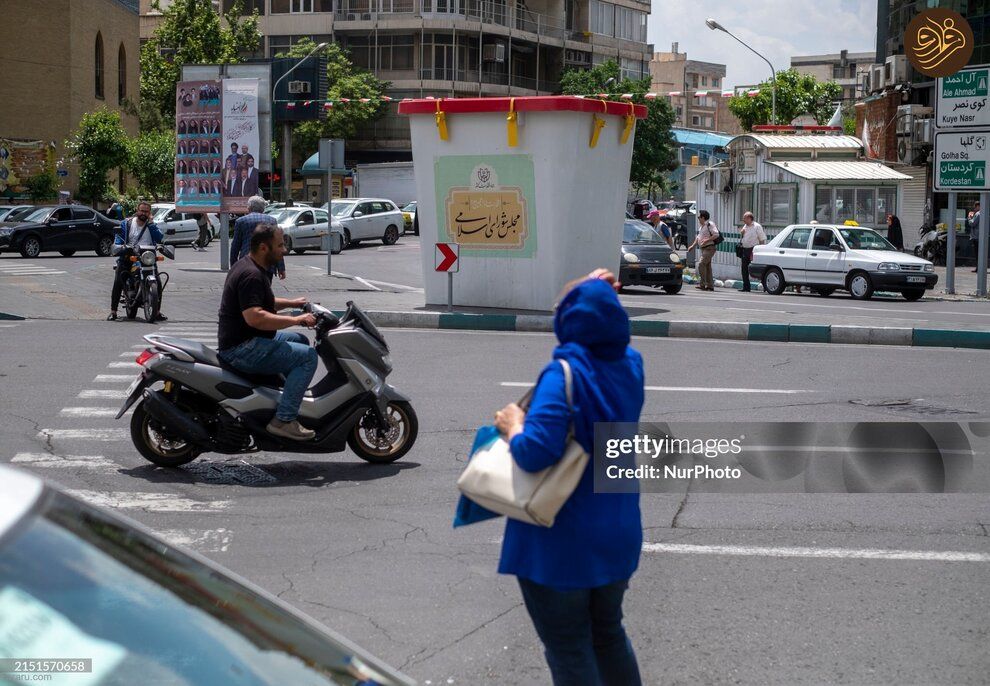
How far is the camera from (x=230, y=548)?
6.46 meters

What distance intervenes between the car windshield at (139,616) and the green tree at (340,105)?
6430 centimetres

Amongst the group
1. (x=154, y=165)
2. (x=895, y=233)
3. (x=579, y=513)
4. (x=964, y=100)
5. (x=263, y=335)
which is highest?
(x=964, y=100)

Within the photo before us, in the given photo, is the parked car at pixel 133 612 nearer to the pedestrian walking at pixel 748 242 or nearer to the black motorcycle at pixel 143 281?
the black motorcycle at pixel 143 281

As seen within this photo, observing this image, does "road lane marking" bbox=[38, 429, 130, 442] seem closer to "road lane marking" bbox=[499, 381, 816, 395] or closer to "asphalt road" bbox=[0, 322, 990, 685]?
"asphalt road" bbox=[0, 322, 990, 685]

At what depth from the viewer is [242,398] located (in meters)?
8.02

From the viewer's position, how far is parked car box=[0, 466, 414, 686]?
198cm

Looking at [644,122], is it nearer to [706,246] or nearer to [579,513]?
[706,246]

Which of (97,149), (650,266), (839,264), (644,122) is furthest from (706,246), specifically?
(644,122)

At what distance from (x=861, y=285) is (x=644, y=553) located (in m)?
19.5

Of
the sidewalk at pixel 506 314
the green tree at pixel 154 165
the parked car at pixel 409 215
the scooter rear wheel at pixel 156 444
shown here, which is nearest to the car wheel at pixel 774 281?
the sidewalk at pixel 506 314

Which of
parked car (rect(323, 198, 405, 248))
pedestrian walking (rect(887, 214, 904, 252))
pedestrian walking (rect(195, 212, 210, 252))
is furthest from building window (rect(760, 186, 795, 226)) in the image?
pedestrian walking (rect(195, 212, 210, 252))

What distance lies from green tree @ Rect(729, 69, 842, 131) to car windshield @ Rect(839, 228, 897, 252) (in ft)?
151

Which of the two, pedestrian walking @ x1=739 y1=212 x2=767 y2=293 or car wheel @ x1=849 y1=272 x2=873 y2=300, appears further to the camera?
pedestrian walking @ x1=739 y1=212 x2=767 y2=293

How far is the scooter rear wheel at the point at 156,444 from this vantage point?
8.16m
